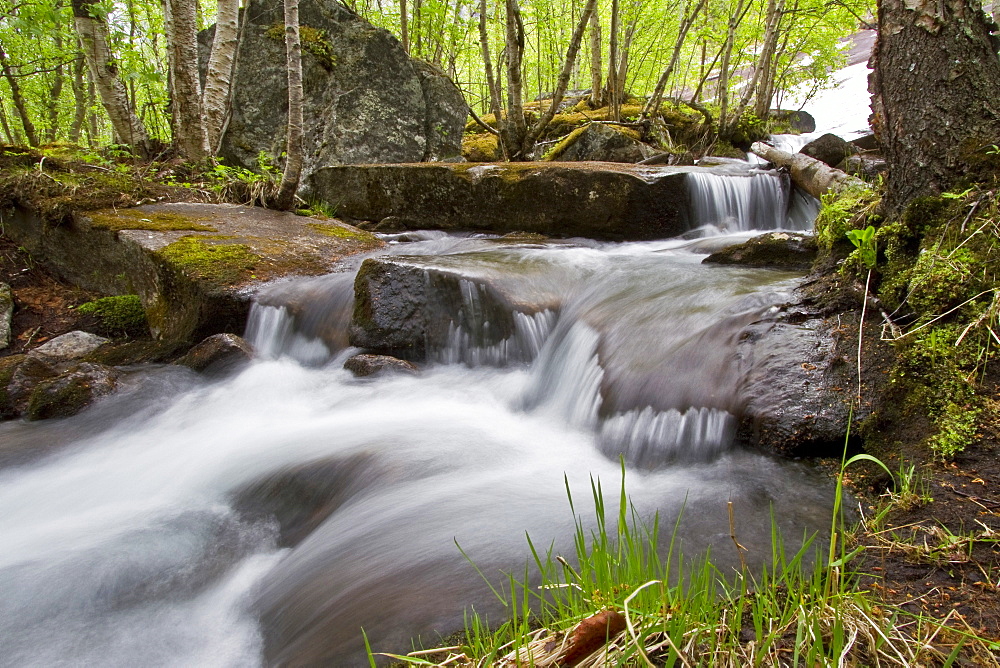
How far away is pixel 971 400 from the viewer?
6.82 feet

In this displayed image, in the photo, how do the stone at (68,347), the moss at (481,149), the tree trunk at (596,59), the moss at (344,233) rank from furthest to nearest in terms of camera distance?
the tree trunk at (596,59)
the moss at (481,149)
the moss at (344,233)
the stone at (68,347)

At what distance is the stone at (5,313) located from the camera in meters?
5.51

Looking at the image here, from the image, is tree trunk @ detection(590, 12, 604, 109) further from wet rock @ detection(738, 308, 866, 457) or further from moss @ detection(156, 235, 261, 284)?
wet rock @ detection(738, 308, 866, 457)

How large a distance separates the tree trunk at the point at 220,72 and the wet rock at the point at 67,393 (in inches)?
224

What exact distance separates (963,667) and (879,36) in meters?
2.90

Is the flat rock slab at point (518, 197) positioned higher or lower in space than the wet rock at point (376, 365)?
higher

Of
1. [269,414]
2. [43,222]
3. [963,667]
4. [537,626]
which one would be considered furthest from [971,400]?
[43,222]

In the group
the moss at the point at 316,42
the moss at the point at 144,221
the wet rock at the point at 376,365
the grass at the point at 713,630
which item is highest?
the moss at the point at 316,42

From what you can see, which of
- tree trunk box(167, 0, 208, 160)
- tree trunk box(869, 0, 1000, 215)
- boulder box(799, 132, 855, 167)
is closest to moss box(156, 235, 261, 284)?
tree trunk box(167, 0, 208, 160)

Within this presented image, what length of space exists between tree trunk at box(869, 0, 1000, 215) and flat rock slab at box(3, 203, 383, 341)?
5075mm

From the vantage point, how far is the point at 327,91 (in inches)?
379

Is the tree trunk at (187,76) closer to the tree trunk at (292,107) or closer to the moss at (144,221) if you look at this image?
the tree trunk at (292,107)

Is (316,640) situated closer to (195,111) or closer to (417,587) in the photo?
(417,587)

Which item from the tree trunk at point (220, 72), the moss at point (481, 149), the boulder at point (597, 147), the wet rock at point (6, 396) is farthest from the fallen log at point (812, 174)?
the tree trunk at point (220, 72)
